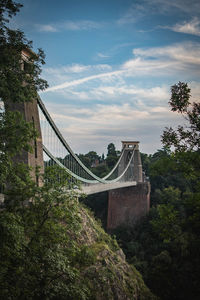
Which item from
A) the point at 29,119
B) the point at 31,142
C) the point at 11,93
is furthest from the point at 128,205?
the point at 11,93

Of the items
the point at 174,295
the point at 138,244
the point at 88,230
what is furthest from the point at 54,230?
the point at 138,244

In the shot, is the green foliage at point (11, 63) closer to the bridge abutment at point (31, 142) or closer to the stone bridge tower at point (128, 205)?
the bridge abutment at point (31, 142)

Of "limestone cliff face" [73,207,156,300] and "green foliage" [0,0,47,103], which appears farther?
"limestone cliff face" [73,207,156,300]

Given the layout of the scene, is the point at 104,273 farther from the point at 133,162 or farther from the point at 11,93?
the point at 133,162

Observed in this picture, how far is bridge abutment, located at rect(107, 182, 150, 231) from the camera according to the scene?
29391 mm

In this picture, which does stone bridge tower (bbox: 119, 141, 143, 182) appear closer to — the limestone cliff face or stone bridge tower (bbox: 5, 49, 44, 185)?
the limestone cliff face

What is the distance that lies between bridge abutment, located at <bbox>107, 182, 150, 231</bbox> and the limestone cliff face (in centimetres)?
1486

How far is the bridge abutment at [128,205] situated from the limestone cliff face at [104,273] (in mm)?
14860

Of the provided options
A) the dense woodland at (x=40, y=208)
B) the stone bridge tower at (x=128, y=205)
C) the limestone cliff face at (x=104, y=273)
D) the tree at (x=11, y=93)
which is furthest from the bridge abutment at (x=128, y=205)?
the tree at (x=11, y=93)

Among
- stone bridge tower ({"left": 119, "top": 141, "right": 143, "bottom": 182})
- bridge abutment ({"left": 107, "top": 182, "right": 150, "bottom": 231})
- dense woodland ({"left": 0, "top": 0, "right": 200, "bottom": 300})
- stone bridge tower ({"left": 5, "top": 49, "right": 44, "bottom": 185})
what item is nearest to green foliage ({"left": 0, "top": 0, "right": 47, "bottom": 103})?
dense woodland ({"left": 0, "top": 0, "right": 200, "bottom": 300})

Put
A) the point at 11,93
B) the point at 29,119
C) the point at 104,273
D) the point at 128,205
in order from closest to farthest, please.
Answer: the point at 11,93 < the point at 29,119 < the point at 104,273 < the point at 128,205

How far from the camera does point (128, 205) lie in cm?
2995

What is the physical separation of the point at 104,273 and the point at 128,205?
64.9 feet

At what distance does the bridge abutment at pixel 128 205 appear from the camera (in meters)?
29.4
